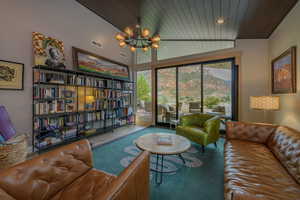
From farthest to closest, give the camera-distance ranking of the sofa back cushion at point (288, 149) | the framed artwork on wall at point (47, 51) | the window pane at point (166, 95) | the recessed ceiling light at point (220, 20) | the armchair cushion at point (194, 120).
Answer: the window pane at point (166, 95), the armchair cushion at point (194, 120), the recessed ceiling light at point (220, 20), the framed artwork on wall at point (47, 51), the sofa back cushion at point (288, 149)

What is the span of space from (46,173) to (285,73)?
3916mm

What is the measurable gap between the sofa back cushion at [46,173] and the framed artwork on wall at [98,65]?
2.77 meters

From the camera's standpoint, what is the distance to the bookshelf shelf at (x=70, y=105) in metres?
2.66

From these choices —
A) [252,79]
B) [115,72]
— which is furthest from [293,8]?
[115,72]

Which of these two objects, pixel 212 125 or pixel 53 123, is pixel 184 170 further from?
pixel 53 123

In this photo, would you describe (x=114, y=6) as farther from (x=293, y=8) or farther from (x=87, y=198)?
(x=87, y=198)

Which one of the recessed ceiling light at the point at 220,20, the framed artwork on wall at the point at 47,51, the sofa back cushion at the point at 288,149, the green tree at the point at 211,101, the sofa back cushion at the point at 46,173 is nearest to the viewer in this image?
the sofa back cushion at the point at 46,173

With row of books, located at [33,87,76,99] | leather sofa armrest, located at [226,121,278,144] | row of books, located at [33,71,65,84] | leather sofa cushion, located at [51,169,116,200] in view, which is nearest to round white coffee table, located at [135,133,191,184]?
leather sofa cushion, located at [51,169,116,200]

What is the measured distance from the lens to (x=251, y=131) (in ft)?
7.35

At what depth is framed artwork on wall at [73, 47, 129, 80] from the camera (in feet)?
11.2

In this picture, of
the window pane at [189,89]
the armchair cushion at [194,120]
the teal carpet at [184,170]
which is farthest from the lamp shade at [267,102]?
the window pane at [189,89]

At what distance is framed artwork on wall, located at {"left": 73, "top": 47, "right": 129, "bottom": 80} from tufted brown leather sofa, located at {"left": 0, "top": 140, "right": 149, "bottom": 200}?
2.80 metres

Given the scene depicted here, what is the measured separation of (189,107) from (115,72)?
2918mm

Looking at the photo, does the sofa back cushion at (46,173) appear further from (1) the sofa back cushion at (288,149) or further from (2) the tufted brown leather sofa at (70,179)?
(1) the sofa back cushion at (288,149)
